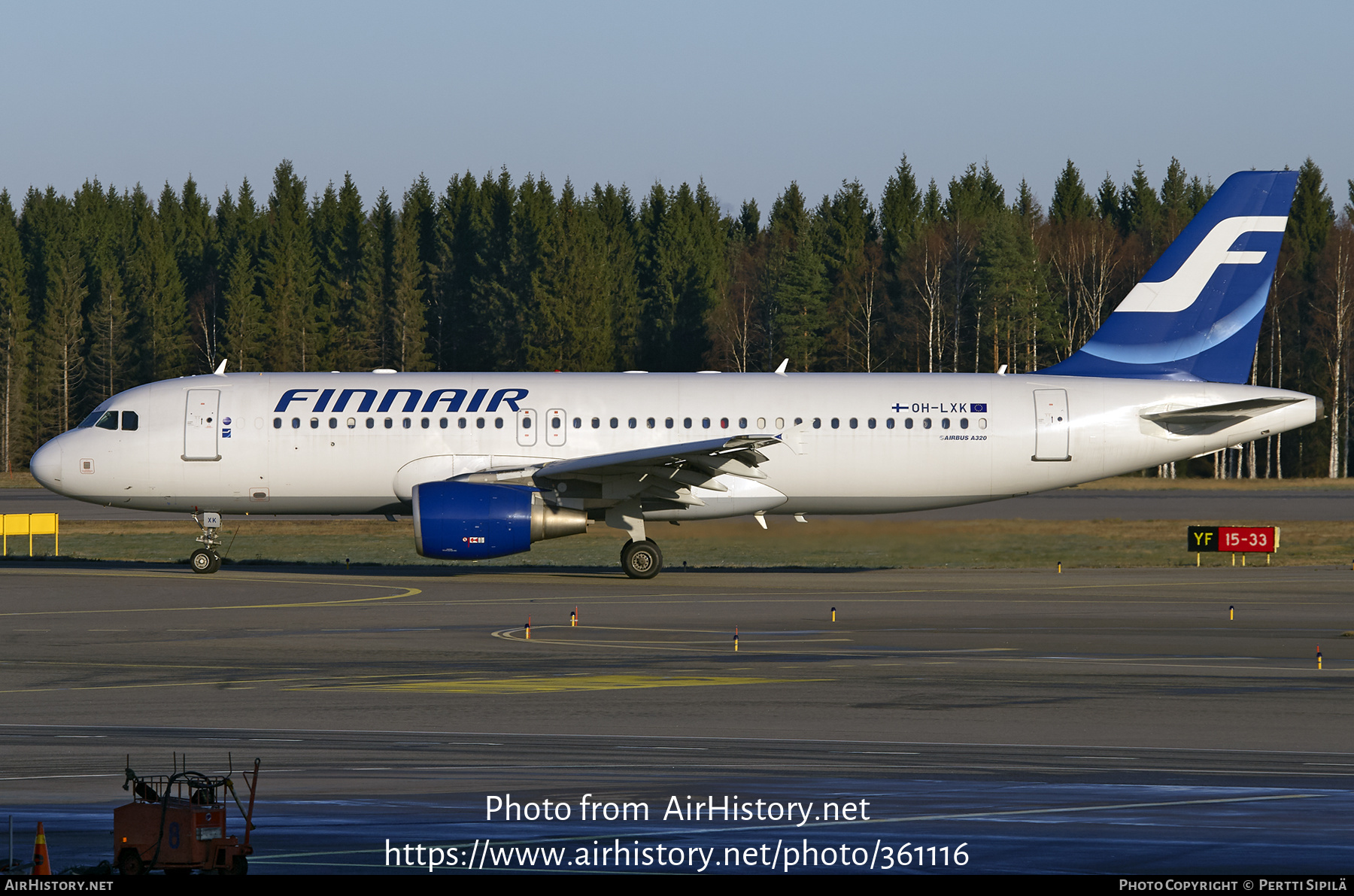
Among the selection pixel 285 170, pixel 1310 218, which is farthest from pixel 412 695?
pixel 285 170

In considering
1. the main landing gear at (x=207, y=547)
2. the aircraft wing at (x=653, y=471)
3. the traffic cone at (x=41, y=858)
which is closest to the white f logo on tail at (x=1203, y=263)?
the aircraft wing at (x=653, y=471)

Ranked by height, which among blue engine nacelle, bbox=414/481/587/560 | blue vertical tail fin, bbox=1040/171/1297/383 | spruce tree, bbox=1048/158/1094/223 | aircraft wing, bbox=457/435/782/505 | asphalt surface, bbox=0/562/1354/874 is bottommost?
asphalt surface, bbox=0/562/1354/874

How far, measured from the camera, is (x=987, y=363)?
292ft

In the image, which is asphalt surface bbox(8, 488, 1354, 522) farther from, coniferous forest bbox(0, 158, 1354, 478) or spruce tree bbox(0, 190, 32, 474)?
spruce tree bbox(0, 190, 32, 474)

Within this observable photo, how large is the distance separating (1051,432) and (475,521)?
40.6ft

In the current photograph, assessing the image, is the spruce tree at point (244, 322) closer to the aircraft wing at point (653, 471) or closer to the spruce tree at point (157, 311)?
the spruce tree at point (157, 311)

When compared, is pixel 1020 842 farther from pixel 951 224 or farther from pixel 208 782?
pixel 951 224

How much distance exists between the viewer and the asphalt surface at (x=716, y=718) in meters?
9.19

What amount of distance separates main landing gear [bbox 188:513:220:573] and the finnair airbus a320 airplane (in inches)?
2.1

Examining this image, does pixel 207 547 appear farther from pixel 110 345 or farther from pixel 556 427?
pixel 110 345

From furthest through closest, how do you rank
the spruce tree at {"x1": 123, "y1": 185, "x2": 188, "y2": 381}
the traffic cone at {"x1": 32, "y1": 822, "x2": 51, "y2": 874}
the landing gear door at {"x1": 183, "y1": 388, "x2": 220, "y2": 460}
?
the spruce tree at {"x1": 123, "y1": 185, "x2": 188, "y2": 381} → the landing gear door at {"x1": 183, "y1": 388, "x2": 220, "y2": 460} → the traffic cone at {"x1": 32, "y1": 822, "x2": 51, "y2": 874}

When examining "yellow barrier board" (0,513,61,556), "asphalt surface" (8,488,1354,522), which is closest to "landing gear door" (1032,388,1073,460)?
"asphalt surface" (8,488,1354,522)

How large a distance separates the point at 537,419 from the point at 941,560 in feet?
32.7

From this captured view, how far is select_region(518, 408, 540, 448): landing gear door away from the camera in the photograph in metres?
29.4
